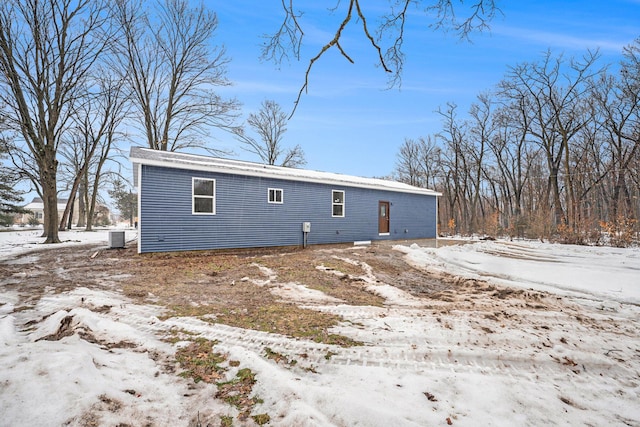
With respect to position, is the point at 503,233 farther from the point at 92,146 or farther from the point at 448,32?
the point at 92,146

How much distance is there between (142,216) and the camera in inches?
345

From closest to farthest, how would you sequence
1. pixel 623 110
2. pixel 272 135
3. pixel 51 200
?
pixel 51 200 < pixel 623 110 < pixel 272 135

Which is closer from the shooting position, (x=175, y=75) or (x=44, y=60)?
(x=44, y=60)

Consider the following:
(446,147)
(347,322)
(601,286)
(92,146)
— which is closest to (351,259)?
(347,322)

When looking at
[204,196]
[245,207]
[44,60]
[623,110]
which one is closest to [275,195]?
[245,207]

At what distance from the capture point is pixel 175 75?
63.0 ft

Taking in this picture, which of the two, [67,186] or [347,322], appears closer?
[347,322]

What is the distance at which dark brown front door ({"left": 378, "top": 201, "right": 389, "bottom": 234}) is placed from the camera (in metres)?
14.5

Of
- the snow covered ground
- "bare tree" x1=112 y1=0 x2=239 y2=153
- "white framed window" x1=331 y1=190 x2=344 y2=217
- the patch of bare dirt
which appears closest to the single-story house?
"white framed window" x1=331 y1=190 x2=344 y2=217

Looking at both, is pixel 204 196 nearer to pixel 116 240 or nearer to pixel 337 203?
pixel 116 240

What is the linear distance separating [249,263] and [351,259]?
2808 mm

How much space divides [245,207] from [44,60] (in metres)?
11.9

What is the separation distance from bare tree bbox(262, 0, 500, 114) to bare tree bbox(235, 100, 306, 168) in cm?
2327

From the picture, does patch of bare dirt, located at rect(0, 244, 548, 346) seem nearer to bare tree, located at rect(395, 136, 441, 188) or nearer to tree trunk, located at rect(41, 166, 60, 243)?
tree trunk, located at rect(41, 166, 60, 243)
